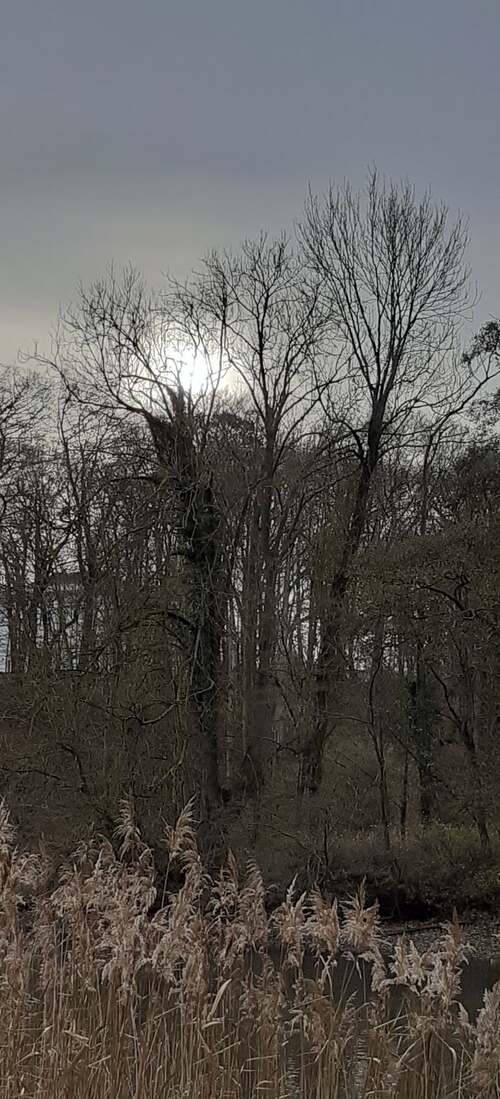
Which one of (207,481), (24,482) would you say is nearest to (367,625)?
(207,481)

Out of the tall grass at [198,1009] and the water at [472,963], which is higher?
the tall grass at [198,1009]

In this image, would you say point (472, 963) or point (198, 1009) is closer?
point (198, 1009)

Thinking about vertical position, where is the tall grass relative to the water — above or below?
above

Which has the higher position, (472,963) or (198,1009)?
(198,1009)

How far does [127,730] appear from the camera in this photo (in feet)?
45.7

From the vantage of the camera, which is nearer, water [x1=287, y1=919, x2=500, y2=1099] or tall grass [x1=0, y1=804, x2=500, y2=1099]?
tall grass [x1=0, y1=804, x2=500, y2=1099]

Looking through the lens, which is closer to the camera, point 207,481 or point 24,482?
point 207,481

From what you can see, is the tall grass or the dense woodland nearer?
the tall grass

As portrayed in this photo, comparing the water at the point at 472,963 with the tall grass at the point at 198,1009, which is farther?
the water at the point at 472,963

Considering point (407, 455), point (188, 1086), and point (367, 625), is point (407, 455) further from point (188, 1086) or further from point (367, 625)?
point (188, 1086)

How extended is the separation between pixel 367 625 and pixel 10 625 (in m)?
6.11

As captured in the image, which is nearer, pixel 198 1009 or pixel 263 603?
pixel 198 1009

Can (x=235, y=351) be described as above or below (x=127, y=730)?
above

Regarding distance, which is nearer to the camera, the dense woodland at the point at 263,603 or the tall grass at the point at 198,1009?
the tall grass at the point at 198,1009
